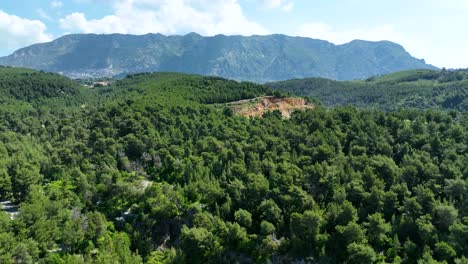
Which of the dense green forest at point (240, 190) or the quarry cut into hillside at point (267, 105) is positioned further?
the quarry cut into hillside at point (267, 105)

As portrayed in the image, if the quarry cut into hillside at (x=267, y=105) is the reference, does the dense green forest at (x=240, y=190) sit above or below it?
below

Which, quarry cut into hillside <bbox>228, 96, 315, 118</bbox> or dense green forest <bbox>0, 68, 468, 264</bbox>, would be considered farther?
quarry cut into hillside <bbox>228, 96, 315, 118</bbox>

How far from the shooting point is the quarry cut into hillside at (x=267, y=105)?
141m

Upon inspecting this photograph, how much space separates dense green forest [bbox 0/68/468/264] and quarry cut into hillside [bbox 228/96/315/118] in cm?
1853

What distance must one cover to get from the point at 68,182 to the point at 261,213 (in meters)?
48.6

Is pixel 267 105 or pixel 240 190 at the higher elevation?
pixel 267 105

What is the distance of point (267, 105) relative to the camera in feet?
484

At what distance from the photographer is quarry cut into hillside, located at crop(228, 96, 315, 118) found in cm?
14062

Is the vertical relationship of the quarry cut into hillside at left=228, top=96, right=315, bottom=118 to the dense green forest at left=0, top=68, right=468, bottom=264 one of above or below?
above

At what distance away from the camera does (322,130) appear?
346ft

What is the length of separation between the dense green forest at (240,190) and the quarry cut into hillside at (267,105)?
60.8ft

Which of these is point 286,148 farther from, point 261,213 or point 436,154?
point 436,154

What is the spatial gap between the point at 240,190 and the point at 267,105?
74.1 m

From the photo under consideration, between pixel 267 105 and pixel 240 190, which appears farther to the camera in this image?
pixel 267 105
